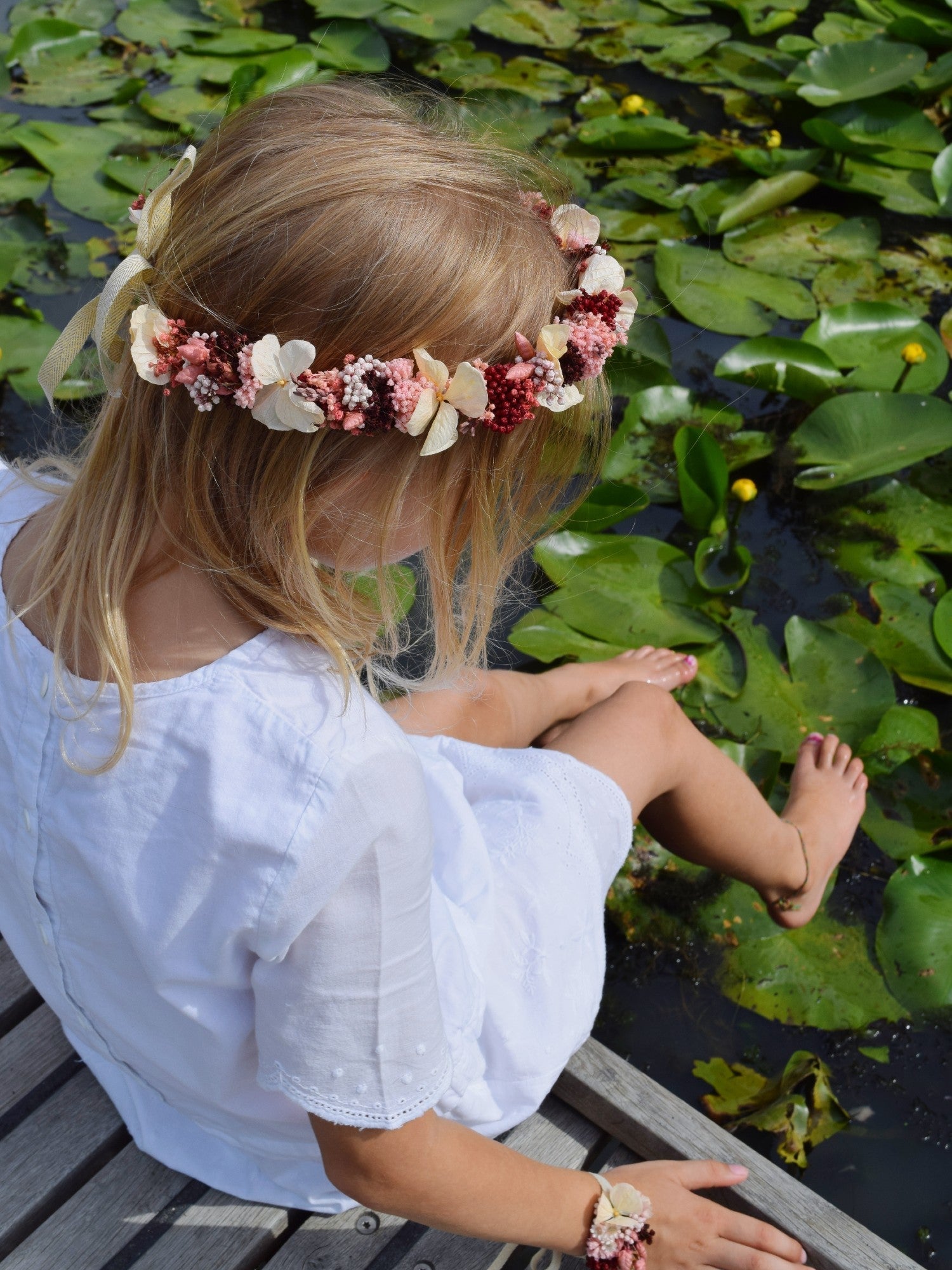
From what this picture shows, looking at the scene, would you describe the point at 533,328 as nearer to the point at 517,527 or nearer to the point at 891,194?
the point at 517,527

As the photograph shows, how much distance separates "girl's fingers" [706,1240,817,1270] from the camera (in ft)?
2.86

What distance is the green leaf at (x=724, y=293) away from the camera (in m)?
1.98

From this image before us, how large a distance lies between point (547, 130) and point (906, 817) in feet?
5.83

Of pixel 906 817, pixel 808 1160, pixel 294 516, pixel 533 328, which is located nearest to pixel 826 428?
pixel 906 817

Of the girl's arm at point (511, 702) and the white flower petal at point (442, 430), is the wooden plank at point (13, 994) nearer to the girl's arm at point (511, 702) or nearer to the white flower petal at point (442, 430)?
the girl's arm at point (511, 702)

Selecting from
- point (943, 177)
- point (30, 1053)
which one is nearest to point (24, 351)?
point (30, 1053)

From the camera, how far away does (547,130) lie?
2.43 m

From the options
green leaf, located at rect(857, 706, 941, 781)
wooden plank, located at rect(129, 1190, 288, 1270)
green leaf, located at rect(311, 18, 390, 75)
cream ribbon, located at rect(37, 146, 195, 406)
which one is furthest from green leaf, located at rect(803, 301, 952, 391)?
wooden plank, located at rect(129, 1190, 288, 1270)

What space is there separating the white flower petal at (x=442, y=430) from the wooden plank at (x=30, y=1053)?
69 centimetres

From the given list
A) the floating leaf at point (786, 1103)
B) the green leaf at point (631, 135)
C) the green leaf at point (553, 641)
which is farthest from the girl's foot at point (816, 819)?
the green leaf at point (631, 135)

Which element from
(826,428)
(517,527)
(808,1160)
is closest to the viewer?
(517,527)

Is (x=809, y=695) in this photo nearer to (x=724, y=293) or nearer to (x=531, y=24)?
(x=724, y=293)

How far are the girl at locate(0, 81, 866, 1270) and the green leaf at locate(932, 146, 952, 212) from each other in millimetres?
1799

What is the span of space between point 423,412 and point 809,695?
40.5 inches
